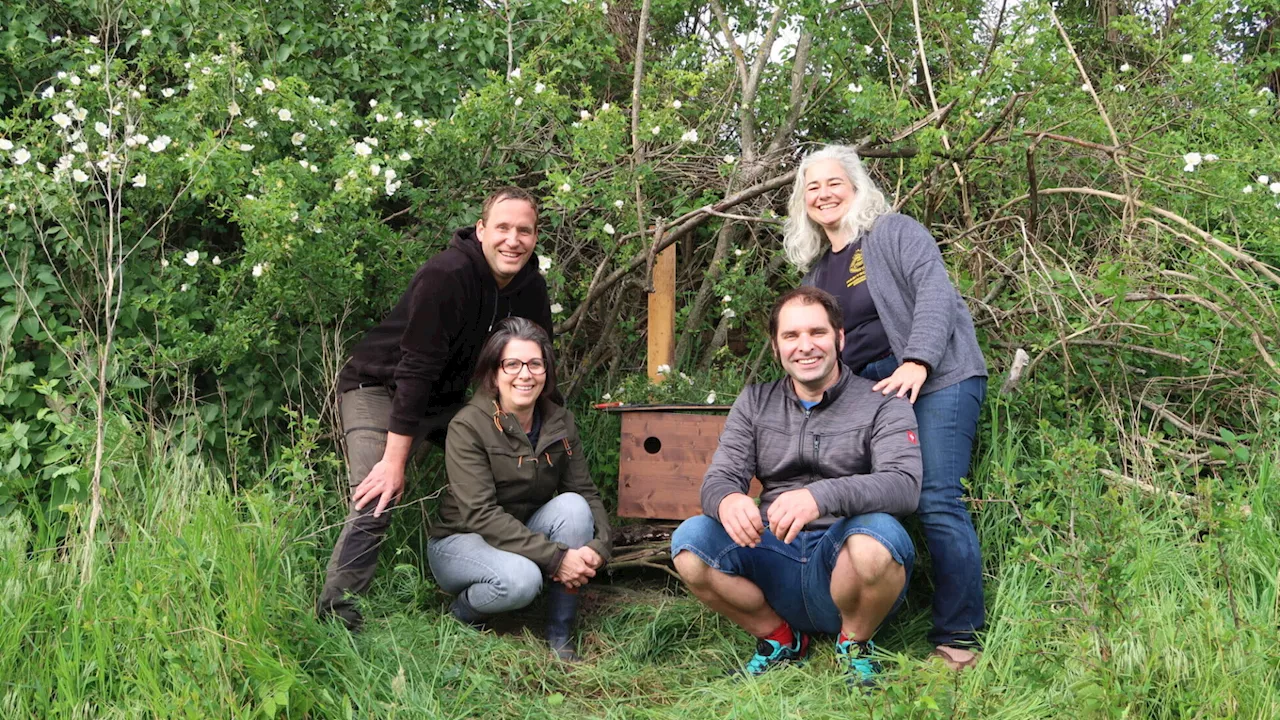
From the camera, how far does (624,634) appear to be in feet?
12.2

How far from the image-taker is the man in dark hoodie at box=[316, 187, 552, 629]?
3.39m

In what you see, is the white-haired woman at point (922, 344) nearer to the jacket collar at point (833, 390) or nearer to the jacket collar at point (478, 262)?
the jacket collar at point (833, 390)

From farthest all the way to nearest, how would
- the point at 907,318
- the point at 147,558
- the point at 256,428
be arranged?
the point at 256,428
the point at 907,318
the point at 147,558

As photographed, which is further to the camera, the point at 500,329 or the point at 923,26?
the point at 923,26

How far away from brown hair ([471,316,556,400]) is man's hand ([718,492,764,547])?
977 millimetres

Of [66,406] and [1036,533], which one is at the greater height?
[66,406]

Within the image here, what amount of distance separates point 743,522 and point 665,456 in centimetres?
102

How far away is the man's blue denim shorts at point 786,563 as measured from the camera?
316 centimetres

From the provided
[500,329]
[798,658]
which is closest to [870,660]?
[798,658]

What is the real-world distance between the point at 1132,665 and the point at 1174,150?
8.72 ft

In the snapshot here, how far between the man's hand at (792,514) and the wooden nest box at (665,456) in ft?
2.95

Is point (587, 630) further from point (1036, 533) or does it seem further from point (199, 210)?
point (199, 210)

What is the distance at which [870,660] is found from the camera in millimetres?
3146

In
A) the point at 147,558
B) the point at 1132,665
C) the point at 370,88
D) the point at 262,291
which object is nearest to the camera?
the point at 1132,665
